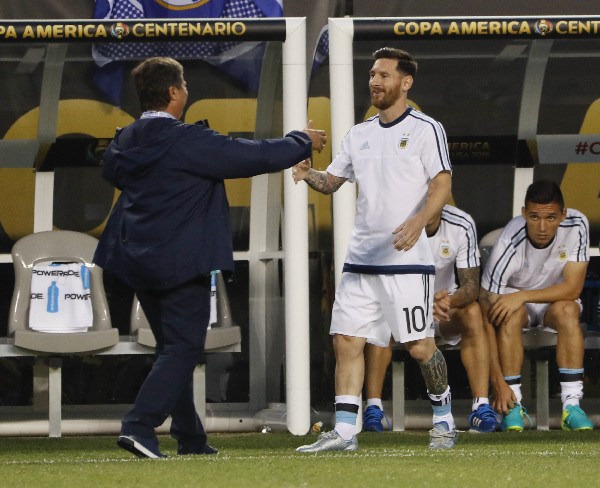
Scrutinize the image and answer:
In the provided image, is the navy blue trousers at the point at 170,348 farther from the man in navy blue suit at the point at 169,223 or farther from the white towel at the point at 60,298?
the white towel at the point at 60,298

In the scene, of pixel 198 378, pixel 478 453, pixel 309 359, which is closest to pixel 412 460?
pixel 478 453

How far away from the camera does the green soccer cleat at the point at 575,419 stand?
784 centimetres

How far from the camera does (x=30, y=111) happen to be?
8.65 m

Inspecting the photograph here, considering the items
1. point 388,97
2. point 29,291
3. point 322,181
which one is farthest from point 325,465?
point 29,291

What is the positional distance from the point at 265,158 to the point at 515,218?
2744mm

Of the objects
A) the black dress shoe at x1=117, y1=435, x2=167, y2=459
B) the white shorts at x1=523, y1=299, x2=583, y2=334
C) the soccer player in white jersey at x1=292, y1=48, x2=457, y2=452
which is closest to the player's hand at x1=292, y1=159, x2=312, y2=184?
the soccer player in white jersey at x1=292, y1=48, x2=457, y2=452

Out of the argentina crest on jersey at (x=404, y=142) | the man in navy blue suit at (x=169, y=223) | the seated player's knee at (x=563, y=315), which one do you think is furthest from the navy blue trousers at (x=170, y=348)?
the seated player's knee at (x=563, y=315)

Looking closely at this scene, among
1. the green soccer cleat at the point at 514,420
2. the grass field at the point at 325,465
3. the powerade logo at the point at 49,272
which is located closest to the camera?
the grass field at the point at 325,465

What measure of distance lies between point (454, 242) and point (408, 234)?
1.95 m

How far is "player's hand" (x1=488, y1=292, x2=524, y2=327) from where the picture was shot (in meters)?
7.95

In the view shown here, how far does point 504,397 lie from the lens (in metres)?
7.91

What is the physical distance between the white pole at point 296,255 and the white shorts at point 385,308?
3.98 ft

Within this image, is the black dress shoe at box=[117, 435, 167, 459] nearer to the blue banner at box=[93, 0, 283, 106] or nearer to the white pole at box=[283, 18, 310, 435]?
the white pole at box=[283, 18, 310, 435]

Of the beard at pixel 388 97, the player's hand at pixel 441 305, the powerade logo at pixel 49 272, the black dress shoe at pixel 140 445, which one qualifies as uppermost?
the beard at pixel 388 97
